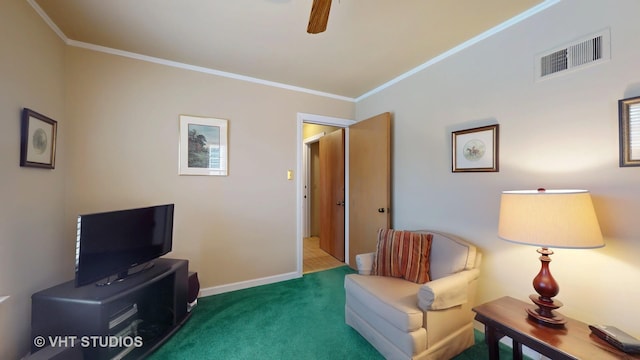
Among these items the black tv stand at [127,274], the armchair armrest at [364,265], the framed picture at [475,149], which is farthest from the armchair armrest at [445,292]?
the black tv stand at [127,274]

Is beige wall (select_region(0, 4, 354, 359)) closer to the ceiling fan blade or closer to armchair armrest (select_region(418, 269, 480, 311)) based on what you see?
the ceiling fan blade

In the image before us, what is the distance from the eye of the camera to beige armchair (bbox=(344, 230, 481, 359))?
4.83ft

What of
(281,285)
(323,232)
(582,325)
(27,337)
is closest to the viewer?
(582,325)

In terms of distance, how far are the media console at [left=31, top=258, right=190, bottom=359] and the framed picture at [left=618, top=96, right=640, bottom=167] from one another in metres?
3.06

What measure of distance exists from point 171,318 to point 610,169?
3182 millimetres

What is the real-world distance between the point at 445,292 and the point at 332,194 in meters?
2.49

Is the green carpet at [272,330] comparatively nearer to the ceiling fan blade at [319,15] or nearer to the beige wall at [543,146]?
the beige wall at [543,146]

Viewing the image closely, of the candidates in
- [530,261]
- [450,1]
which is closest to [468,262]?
[530,261]

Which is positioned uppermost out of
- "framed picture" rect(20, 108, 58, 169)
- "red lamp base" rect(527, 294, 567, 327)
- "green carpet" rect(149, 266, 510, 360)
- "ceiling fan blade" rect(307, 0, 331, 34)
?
"ceiling fan blade" rect(307, 0, 331, 34)

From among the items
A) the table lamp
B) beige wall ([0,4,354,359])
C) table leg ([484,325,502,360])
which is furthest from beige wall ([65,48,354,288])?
the table lamp

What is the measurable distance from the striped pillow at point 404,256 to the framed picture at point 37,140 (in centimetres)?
265

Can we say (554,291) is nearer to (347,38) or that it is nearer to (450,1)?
(450,1)

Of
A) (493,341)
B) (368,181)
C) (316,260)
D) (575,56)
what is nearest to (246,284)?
(316,260)

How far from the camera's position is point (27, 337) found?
156cm
